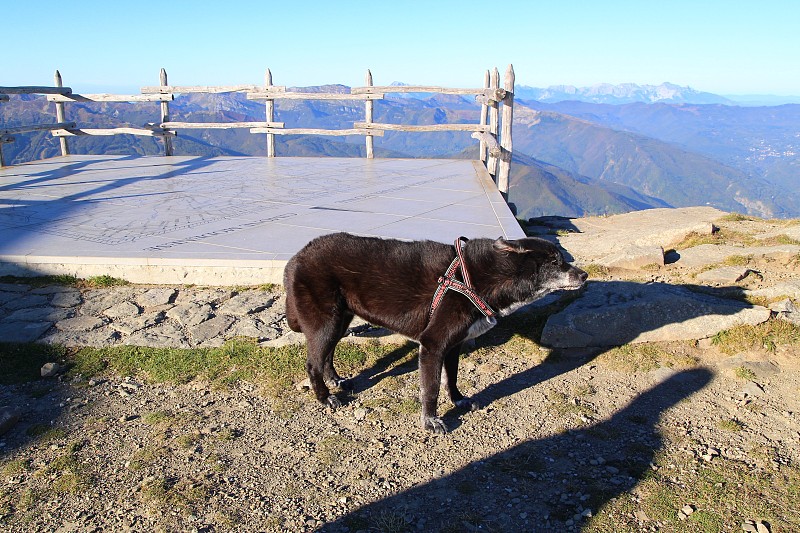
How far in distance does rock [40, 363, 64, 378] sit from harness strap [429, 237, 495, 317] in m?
2.96

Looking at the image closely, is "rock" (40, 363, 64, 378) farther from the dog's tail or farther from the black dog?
the black dog

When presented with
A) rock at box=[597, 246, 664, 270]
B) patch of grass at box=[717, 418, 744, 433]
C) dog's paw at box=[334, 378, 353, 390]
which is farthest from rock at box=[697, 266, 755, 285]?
dog's paw at box=[334, 378, 353, 390]

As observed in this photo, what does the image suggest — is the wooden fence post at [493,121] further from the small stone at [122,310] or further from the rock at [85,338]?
the rock at [85,338]

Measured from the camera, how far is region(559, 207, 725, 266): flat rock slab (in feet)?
26.8

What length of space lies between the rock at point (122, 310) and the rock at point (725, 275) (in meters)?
5.70

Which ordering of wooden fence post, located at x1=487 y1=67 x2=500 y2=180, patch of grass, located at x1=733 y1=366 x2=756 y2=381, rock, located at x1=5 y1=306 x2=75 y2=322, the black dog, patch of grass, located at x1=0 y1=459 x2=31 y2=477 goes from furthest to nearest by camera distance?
1. wooden fence post, located at x1=487 y1=67 x2=500 y2=180
2. rock, located at x1=5 y1=306 x2=75 y2=322
3. patch of grass, located at x1=733 y1=366 x2=756 y2=381
4. the black dog
5. patch of grass, located at x1=0 y1=459 x2=31 y2=477

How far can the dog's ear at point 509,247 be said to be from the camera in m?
3.99

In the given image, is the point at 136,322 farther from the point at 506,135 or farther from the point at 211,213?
the point at 506,135

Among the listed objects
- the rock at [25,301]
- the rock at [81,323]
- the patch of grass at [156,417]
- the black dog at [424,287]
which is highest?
the black dog at [424,287]

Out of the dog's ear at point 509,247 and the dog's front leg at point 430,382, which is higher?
the dog's ear at point 509,247

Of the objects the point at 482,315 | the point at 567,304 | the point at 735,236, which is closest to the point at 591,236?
the point at 735,236

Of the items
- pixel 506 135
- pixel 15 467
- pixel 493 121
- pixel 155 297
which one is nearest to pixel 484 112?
pixel 493 121

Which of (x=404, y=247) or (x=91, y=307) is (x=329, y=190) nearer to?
(x=91, y=307)

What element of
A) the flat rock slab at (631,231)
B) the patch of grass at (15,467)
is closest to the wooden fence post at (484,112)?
the flat rock slab at (631,231)
